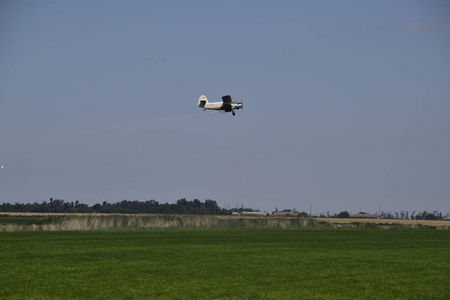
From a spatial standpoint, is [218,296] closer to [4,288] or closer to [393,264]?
[4,288]

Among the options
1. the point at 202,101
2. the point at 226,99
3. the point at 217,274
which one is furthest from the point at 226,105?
the point at 217,274

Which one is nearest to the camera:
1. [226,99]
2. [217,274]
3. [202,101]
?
[217,274]

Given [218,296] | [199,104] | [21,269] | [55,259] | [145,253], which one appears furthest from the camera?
[199,104]

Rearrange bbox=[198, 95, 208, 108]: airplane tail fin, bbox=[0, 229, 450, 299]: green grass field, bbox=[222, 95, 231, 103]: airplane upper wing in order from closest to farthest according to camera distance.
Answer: bbox=[0, 229, 450, 299]: green grass field < bbox=[222, 95, 231, 103]: airplane upper wing < bbox=[198, 95, 208, 108]: airplane tail fin

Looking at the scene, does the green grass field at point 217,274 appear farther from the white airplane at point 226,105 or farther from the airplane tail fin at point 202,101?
the airplane tail fin at point 202,101

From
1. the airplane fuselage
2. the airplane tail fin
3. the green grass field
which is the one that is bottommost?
the green grass field

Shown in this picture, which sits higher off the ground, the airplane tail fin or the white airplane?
the airplane tail fin

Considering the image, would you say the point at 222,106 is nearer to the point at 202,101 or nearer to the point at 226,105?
the point at 226,105

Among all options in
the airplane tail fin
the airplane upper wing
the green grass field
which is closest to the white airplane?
the airplane upper wing

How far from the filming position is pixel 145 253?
34.4m

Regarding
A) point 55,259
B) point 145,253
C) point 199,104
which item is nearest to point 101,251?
point 145,253

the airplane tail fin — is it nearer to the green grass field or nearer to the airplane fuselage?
the airplane fuselage

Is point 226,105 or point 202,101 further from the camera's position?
point 202,101

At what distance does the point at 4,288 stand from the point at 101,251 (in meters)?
14.8
